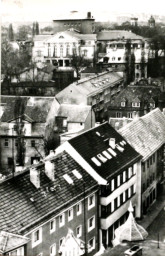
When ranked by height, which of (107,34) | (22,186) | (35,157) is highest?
(107,34)

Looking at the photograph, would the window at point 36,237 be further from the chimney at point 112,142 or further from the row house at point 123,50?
the row house at point 123,50

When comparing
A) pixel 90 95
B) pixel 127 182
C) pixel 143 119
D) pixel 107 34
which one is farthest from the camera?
pixel 107 34

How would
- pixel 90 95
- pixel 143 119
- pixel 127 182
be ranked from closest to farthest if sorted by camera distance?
pixel 127 182
pixel 143 119
pixel 90 95

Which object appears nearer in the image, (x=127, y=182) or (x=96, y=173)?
(x=96, y=173)

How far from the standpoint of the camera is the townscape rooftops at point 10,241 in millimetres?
8559

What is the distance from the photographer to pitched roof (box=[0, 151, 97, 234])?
9.92 meters

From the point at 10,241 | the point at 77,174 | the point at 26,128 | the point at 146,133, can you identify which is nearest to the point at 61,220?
the point at 77,174

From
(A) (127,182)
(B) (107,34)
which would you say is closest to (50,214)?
(A) (127,182)

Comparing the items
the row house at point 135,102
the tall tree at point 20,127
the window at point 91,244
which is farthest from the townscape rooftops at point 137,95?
the window at point 91,244

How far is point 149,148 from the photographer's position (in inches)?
603

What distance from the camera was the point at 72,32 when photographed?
2373 cm

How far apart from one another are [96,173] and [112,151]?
57.3 inches

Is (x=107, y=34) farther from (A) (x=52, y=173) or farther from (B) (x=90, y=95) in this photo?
(A) (x=52, y=173)

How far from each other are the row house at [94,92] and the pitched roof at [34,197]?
8770 millimetres
